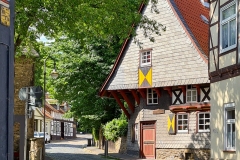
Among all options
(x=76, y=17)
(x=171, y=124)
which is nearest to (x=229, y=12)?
(x=76, y=17)

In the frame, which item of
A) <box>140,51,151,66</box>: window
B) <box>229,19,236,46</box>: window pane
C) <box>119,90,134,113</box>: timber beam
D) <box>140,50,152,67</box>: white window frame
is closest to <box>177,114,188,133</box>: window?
<box>140,50,152,67</box>: white window frame

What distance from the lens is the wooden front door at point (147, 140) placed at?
3177 cm

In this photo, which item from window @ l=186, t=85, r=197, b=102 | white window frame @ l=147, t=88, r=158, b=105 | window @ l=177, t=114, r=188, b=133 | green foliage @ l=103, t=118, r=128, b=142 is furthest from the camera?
green foliage @ l=103, t=118, r=128, b=142

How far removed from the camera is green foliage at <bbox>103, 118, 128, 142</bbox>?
119 ft

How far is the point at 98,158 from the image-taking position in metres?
30.9

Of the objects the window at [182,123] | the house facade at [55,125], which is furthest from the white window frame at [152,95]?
the house facade at [55,125]

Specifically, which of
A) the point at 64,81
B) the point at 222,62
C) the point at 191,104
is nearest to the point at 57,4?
the point at 222,62

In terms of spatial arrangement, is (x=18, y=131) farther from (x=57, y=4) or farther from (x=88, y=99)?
(x=57, y=4)

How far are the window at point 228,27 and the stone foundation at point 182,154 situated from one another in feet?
33.6

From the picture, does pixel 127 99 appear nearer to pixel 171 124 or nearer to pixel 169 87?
pixel 169 87

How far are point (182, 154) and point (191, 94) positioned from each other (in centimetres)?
334

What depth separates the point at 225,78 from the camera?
742 inches

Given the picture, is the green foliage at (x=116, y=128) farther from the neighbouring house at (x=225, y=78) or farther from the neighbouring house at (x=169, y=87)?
the neighbouring house at (x=225, y=78)

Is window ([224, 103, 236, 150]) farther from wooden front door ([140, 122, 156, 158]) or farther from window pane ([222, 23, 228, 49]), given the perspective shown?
wooden front door ([140, 122, 156, 158])
